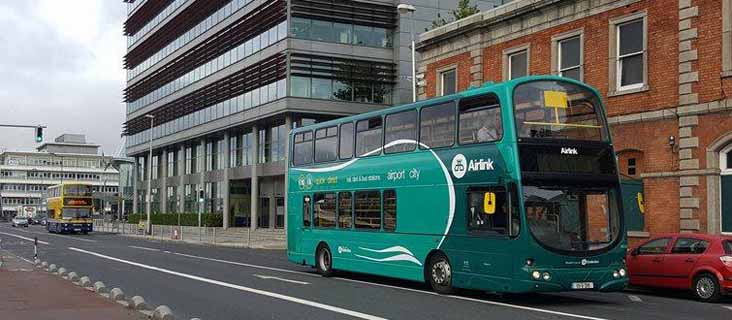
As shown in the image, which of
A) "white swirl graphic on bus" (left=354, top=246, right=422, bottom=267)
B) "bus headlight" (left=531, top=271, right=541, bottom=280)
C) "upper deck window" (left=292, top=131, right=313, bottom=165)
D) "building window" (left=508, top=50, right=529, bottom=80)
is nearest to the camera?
"bus headlight" (left=531, top=271, right=541, bottom=280)

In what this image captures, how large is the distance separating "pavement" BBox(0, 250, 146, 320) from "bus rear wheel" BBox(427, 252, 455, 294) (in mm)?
6285

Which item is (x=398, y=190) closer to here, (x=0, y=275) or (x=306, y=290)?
(x=306, y=290)

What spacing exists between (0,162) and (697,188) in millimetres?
148177

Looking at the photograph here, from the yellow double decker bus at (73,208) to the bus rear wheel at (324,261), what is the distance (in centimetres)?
4487

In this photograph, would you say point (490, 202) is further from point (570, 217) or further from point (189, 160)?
point (189, 160)

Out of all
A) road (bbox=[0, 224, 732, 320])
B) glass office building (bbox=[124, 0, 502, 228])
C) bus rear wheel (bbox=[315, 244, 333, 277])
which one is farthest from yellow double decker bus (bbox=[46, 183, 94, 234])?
bus rear wheel (bbox=[315, 244, 333, 277])

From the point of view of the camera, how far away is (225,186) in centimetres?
5906

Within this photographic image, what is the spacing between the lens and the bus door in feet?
45.3

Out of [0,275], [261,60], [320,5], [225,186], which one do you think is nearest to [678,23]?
[0,275]

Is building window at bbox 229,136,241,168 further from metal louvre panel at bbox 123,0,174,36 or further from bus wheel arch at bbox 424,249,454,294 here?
bus wheel arch at bbox 424,249,454,294

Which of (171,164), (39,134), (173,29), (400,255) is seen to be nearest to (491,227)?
(400,255)

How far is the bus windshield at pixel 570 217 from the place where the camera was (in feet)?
44.8

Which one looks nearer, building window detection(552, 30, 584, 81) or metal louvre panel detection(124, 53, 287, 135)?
building window detection(552, 30, 584, 81)

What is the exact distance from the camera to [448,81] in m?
32.4
